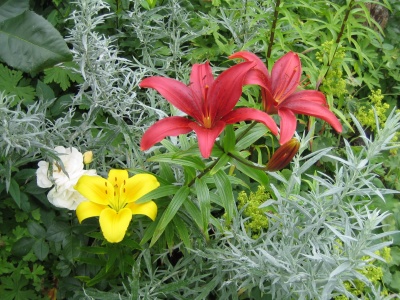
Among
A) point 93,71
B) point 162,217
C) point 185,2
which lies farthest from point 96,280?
point 185,2

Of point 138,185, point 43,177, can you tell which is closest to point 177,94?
point 138,185

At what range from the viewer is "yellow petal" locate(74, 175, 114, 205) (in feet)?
4.33

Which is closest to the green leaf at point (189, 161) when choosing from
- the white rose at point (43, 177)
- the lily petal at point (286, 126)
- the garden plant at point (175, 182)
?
the garden plant at point (175, 182)

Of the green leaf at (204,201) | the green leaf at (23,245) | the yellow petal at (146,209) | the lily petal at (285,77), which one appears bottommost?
the green leaf at (23,245)

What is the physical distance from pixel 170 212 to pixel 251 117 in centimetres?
35

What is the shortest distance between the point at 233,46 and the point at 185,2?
1.37 ft

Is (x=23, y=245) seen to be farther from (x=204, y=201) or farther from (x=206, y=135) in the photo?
(x=206, y=135)

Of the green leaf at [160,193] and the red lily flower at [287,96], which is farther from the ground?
the red lily flower at [287,96]

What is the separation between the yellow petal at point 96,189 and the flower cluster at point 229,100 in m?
0.29

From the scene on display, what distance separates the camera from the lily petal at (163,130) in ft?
3.59

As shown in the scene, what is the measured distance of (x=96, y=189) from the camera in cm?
133

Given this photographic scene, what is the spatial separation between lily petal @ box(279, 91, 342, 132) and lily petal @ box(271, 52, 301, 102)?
19mm

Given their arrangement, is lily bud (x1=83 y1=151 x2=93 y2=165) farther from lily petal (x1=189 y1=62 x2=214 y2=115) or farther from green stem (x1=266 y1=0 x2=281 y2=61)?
green stem (x1=266 y1=0 x2=281 y2=61)

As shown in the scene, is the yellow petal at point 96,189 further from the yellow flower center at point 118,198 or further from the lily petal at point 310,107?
the lily petal at point 310,107
